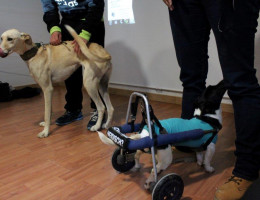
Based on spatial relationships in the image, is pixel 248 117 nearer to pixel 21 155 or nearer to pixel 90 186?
pixel 90 186

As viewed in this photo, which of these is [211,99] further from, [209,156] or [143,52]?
[143,52]

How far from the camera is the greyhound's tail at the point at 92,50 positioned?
1853 mm

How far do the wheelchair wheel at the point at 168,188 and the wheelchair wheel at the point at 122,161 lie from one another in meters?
0.26

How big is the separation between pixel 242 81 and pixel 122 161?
69 cm

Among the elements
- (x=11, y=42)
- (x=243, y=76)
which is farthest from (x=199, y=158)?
(x=11, y=42)

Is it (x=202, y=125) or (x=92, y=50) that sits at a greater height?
(x=92, y=50)

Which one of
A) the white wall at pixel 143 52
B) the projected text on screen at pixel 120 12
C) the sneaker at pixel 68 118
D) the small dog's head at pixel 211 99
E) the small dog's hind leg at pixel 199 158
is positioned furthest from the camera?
the projected text on screen at pixel 120 12

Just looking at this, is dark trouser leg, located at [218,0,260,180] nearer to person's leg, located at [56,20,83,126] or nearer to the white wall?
the white wall

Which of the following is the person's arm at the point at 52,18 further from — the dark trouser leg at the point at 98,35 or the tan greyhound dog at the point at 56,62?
the dark trouser leg at the point at 98,35

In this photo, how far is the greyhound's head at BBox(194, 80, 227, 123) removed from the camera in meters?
1.26

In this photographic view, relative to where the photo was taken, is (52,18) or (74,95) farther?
(74,95)

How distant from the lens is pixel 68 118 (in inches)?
91.1

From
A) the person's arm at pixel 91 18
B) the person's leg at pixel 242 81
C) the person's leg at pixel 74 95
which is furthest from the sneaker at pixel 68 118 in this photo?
the person's leg at pixel 242 81

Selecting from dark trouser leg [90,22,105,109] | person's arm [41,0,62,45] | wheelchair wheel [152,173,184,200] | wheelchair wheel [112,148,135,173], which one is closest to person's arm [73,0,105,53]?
dark trouser leg [90,22,105,109]
